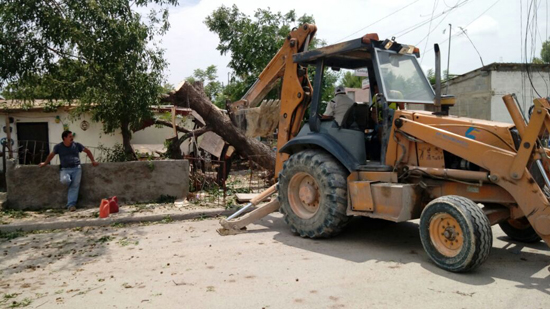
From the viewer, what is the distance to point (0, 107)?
14867 millimetres

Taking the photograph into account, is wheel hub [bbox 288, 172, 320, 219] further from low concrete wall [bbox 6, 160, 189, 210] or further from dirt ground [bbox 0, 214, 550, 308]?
low concrete wall [bbox 6, 160, 189, 210]

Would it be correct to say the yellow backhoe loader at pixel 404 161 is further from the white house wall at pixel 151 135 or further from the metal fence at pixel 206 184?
the white house wall at pixel 151 135

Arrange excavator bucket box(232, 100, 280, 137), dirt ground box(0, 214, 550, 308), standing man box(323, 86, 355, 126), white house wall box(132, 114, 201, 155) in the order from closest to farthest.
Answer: dirt ground box(0, 214, 550, 308) → standing man box(323, 86, 355, 126) → excavator bucket box(232, 100, 280, 137) → white house wall box(132, 114, 201, 155)

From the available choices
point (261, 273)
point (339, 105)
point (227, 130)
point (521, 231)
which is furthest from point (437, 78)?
point (227, 130)

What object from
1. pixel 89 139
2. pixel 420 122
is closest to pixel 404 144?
pixel 420 122

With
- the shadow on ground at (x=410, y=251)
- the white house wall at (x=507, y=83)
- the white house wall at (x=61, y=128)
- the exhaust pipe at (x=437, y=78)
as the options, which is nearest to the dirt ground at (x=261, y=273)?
the shadow on ground at (x=410, y=251)

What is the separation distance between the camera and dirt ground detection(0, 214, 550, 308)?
4.18 meters

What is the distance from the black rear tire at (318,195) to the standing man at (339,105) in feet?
1.89

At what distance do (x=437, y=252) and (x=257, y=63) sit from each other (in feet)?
41.7

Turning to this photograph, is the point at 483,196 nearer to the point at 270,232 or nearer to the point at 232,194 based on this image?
the point at 270,232

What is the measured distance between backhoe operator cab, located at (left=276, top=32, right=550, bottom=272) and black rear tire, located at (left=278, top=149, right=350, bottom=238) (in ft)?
0.05

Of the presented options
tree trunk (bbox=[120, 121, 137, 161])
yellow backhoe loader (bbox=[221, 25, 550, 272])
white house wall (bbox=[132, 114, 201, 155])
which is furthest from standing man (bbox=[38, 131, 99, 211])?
white house wall (bbox=[132, 114, 201, 155])

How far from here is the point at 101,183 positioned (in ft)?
29.8

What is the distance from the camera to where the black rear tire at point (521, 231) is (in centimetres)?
586
